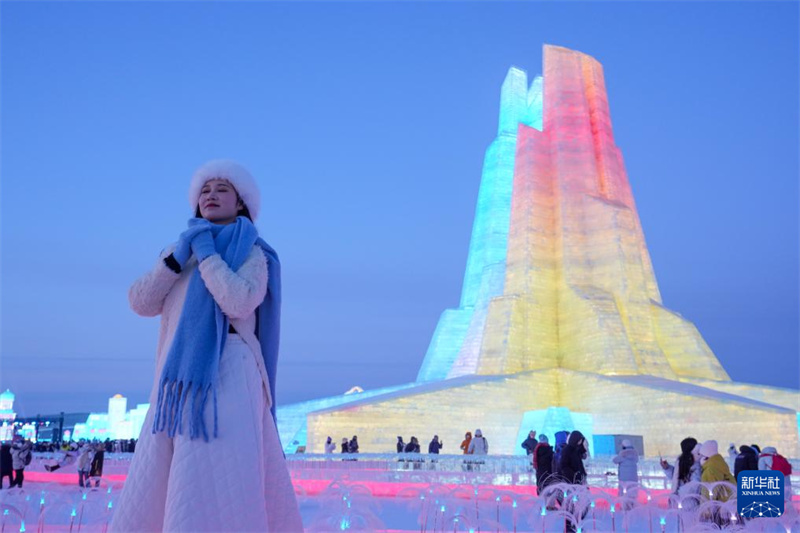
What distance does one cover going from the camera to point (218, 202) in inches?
97.7

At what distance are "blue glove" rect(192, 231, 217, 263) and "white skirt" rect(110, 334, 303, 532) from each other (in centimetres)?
29

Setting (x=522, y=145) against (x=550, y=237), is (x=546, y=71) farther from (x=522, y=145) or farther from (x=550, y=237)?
(x=550, y=237)

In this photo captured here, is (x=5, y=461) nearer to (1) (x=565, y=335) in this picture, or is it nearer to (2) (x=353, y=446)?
(2) (x=353, y=446)

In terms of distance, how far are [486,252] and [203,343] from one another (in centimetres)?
2252

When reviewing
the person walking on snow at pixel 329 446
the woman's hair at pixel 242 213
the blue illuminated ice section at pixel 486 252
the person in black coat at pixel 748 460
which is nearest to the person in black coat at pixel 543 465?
the person in black coat at pixel 748 460

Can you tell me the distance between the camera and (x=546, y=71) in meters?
22.7

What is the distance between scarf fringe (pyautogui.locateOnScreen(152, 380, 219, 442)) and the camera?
2068 millimetres

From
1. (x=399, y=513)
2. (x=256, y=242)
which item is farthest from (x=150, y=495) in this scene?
(x=399, y=513)

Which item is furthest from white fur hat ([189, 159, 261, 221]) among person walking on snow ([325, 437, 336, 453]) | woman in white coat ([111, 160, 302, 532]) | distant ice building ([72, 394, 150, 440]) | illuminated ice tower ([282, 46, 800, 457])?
distant ice building ([72, 394, 150, 440])

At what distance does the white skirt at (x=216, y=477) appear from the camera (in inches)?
79.7

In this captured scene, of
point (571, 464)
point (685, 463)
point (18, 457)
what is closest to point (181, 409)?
point (571, 464)

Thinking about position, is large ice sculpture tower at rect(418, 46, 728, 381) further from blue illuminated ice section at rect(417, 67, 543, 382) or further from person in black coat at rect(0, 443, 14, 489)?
person in black coat at rect(0, 443, 14, 489)

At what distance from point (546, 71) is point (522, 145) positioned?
2471 mm

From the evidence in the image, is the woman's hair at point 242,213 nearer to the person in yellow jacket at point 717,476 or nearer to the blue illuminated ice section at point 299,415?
the person in yellow jacket at point 717,476
